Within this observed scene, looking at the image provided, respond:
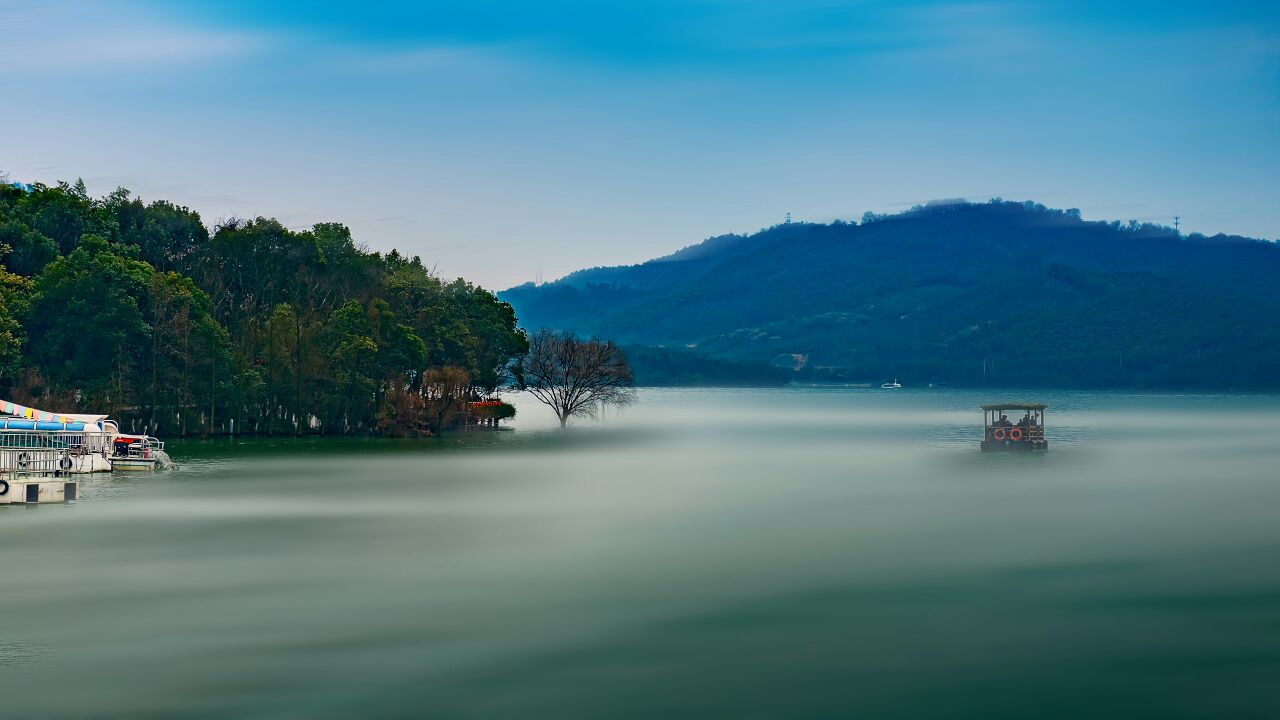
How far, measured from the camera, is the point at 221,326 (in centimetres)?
8806

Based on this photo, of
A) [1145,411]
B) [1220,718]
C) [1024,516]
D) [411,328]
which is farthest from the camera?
[1145,411]

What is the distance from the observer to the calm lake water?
20.1 meters

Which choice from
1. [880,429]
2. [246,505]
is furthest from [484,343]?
[246,505]

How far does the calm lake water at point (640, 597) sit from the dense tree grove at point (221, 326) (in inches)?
Result: 1034

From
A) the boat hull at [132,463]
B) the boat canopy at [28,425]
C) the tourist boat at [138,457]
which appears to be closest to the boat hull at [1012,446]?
the tourist boat at [138,457]

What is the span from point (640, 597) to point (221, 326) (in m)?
65.9

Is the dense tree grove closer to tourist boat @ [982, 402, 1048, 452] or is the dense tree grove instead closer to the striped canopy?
the striped canopy

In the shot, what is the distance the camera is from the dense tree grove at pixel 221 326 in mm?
78875

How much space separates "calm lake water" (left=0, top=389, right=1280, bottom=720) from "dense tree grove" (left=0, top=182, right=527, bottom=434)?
86.2 ft

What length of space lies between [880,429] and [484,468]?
54827 millimetres

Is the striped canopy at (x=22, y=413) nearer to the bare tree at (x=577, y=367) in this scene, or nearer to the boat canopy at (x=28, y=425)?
the boat canopy at (x=28, y=425)

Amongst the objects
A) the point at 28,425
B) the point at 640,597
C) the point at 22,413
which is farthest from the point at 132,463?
the point at 640,597

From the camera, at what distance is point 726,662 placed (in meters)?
22.0

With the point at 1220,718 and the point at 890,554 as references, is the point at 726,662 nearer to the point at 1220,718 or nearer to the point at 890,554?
the point at 1220,718
